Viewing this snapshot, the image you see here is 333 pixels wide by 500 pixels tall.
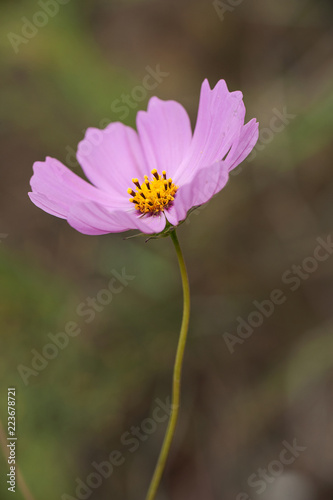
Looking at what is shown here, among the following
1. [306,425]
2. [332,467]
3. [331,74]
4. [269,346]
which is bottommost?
[332,467]

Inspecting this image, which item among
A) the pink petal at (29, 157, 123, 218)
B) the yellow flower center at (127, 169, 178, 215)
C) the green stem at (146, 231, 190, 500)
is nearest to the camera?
the green stem at (146, 231, 190, 500)

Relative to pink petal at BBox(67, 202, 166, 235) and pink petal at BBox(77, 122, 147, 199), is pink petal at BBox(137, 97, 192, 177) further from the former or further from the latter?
pink petal at BBox(67, 202, 166, 235)

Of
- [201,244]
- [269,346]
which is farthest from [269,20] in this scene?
[269,346]

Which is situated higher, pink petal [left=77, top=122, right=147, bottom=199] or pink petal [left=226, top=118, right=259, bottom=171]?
pink petal [left=77, top=122, right=147, bottom=199]

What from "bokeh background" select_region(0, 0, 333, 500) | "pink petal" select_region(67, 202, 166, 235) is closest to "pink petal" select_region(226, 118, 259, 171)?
"pink petal" select_region(67, 202, 166, 235)

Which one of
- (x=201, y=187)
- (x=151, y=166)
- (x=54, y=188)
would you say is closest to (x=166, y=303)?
(x=151, y=166)

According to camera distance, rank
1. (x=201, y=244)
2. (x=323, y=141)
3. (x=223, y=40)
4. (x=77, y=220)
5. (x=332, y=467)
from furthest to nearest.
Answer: (x=223, y=40) → (x=201, y=244) → (x=323, y=141) → (x=332, y=467) → (x=77, y=220)

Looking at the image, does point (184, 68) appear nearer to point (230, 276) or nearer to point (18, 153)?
point (18, 153)
